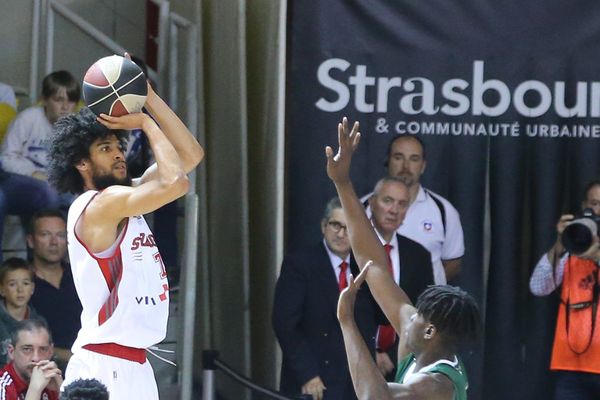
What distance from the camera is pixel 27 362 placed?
752 cm

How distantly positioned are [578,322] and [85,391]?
12.0 ft

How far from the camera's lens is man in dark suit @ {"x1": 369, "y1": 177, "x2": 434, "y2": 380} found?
27.5 feet

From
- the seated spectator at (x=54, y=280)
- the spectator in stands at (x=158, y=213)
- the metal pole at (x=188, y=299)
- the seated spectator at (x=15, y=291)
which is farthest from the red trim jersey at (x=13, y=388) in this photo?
the spectator in stands at (x=158, y=213)

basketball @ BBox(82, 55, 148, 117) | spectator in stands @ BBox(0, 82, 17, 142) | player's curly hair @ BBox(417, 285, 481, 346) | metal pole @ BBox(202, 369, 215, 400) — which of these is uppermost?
spectator in stands @ BBox(0, 82, 17, 142)

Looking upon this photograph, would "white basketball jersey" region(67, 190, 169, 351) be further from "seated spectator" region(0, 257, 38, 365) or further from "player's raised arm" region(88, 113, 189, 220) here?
"seated spectator" region(0, 257, 38, 365)

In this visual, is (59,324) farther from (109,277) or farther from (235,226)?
(109,277)

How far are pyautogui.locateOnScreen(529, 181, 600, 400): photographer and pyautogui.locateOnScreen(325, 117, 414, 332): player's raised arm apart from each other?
2277 millimetres

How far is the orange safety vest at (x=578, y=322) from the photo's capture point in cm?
821

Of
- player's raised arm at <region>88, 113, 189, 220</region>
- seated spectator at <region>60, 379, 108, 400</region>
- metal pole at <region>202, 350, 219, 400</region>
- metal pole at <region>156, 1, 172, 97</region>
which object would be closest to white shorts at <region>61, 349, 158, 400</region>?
seated spectator at <region>60, 379, 108, 400</region>

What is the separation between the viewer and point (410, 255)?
→ 27.9 ft

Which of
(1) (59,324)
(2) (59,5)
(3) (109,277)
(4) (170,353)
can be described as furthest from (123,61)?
(2) (59,5)

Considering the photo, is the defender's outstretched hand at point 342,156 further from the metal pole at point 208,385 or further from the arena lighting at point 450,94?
the arena lighting at point 450,94

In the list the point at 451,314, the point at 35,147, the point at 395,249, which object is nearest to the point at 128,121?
the point at 451,314

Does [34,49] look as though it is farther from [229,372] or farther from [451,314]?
[451,314]
